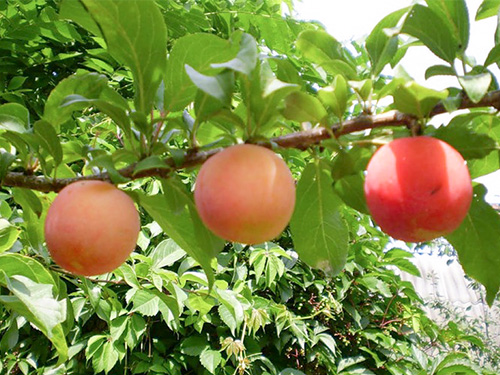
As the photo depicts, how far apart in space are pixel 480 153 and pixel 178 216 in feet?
1.07

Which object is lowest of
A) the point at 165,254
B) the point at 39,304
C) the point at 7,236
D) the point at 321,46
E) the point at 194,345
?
the point at 194,345

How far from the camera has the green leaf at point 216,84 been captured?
40 cm

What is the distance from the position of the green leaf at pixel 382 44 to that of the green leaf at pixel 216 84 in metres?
0.19

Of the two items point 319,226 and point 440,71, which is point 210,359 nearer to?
point 319,226

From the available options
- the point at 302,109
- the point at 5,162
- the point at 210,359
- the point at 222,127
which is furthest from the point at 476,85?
the point at 210,359

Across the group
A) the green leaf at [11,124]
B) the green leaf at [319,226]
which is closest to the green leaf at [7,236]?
the green leaf at [11,124]

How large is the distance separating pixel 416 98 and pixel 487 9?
0.68 ft

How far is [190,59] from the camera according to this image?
0.53m

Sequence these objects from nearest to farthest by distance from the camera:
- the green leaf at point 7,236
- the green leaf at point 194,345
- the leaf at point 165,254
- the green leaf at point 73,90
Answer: the green leaf at point 73,90, the green leaf at point 7,236, the leaf at point 165,254, the green leaf at point 194,345

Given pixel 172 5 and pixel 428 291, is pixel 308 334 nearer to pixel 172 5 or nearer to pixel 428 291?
pixel 172 5

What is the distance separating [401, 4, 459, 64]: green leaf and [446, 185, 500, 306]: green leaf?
15 cm

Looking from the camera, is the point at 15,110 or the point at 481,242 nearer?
the point at 481,242

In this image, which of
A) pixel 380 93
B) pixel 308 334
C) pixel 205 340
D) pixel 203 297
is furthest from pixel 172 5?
pixel 380 93

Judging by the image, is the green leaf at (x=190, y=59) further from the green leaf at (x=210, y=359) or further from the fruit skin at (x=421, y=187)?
the green leaf at (x=210, y=359)
